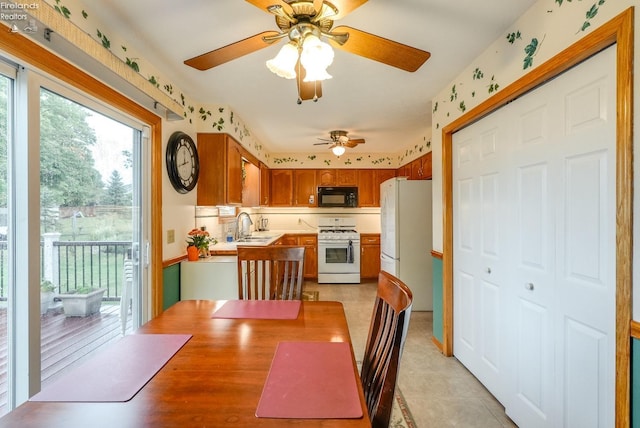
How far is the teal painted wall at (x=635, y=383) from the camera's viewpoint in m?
1.07

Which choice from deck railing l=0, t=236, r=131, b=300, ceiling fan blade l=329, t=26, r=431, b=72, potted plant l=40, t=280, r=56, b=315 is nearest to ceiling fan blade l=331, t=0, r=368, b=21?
ceiling fan blade l=329, t=26, r=431, b=72

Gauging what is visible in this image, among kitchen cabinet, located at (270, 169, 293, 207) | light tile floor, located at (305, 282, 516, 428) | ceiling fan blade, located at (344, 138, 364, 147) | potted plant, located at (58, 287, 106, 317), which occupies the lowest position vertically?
light tile floor, located at (305, 282, 516, 428)

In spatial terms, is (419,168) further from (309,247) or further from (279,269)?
(279,269)

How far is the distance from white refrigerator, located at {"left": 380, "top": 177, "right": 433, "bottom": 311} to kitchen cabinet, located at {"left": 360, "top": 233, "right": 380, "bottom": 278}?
4.72 ft

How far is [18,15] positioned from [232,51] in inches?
31.5

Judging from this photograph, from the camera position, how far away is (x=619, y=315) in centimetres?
113

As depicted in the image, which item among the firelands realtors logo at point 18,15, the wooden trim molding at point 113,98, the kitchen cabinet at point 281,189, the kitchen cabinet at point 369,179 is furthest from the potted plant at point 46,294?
the kitchen cabinet at point 369,179

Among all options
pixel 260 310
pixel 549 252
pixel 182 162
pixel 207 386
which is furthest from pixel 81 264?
pixel 549 252

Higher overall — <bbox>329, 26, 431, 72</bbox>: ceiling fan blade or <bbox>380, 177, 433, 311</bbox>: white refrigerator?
<bbox>329, 26, 431, 72</bbox>: ceiling fan blade

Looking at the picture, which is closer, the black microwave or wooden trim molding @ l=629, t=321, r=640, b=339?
wooden trim molding @ l=629, t=321, r=640, b=339

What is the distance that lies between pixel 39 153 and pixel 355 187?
15.2ft

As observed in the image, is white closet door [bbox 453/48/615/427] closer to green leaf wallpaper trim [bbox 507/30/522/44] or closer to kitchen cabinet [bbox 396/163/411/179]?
green leaf wallpaper trim [bbox 507/30/522/44]

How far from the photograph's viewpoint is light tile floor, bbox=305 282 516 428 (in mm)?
1817

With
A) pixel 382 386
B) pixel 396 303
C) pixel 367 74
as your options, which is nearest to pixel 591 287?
pixel 396 303
